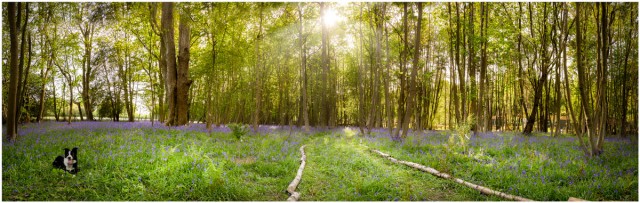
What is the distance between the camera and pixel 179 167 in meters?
6.16

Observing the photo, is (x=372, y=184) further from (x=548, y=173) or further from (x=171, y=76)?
(x=171, y=76)

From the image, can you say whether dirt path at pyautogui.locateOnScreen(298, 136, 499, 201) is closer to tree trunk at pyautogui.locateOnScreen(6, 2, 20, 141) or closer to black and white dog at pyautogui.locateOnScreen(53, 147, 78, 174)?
black and white dog at pyautogui.locateOnScreen(53, 147, 78, 174)

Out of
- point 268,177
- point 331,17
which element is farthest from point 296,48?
point 268,177

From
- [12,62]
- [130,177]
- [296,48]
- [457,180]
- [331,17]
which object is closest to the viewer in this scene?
[130,177]

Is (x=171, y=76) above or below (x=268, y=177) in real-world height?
above

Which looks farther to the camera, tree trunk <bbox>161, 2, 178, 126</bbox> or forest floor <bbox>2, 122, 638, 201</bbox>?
tree trunk <bbox>161, 2, 178, 126</bbox>

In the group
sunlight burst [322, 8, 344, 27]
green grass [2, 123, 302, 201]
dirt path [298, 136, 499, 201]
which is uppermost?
sunlight burst [322, 8, 344, 27]

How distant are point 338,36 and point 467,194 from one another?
17.4m

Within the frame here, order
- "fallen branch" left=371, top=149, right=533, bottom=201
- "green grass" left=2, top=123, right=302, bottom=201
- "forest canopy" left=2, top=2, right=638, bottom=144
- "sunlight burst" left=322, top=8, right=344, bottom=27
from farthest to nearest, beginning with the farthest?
"sunlight burst" left=322, top=8, right=344, bottom=27
"forest canopy" left=2, top=2, right=638, bottom=144
"fallen branch" left=371, top=149, right=533, bottom=201
"green grass" left=2, top=123, right=302, bottom=201

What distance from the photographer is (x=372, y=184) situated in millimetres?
6164

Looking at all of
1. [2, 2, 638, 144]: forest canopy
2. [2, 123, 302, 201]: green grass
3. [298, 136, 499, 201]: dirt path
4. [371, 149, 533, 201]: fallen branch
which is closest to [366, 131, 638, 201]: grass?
[371, 149, 533, 201]: fallen branch

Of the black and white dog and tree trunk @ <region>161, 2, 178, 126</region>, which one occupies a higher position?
tree trunk @ <region>161, 2, 178, 126</region>

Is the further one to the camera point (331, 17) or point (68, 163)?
point (331, 17)

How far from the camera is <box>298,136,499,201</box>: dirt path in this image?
229 inches
